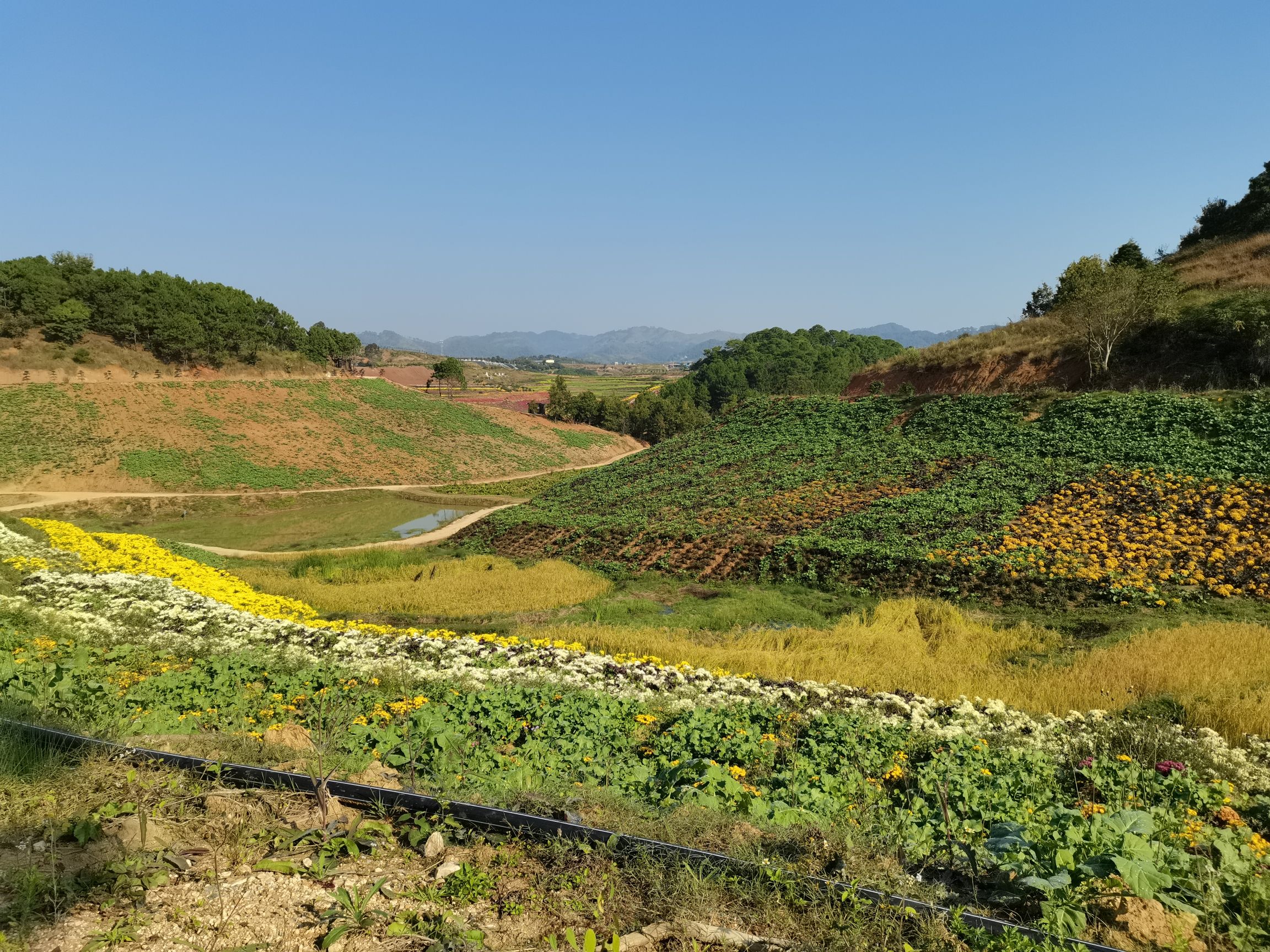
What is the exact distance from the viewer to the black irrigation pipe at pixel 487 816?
135 inches

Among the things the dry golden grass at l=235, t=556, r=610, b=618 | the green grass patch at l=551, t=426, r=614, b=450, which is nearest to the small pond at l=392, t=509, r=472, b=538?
the dry golden grass at l=235, t=556, r=610, b=618

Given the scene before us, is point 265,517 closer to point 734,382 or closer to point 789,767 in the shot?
point 789,767

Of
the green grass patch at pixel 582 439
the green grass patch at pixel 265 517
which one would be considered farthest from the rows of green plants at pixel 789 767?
the green grass patch at pixel 582 439

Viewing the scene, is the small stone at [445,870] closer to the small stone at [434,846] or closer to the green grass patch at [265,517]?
the small stone at [434,846]

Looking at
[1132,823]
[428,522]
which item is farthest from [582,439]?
[1132,823]

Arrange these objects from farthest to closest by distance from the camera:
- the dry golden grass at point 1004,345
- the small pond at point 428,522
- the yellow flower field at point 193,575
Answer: the small pond at point 428,522 → the dry golden grass at point 1004,345 → the yellow flower field at point 193,575

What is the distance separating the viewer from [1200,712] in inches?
329

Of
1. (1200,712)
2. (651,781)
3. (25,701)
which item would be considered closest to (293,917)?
(651,781)

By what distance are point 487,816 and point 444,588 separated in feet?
55.7

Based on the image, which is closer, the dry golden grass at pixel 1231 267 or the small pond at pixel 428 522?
the dry golden grass at pixel 1231 267

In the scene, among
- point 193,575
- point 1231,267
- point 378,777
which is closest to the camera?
point 378,777

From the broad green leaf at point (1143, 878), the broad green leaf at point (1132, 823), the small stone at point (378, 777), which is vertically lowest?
the small stone at point (378, 777)

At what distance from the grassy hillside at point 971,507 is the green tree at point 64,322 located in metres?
46.3

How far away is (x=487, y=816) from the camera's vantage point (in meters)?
4.45
